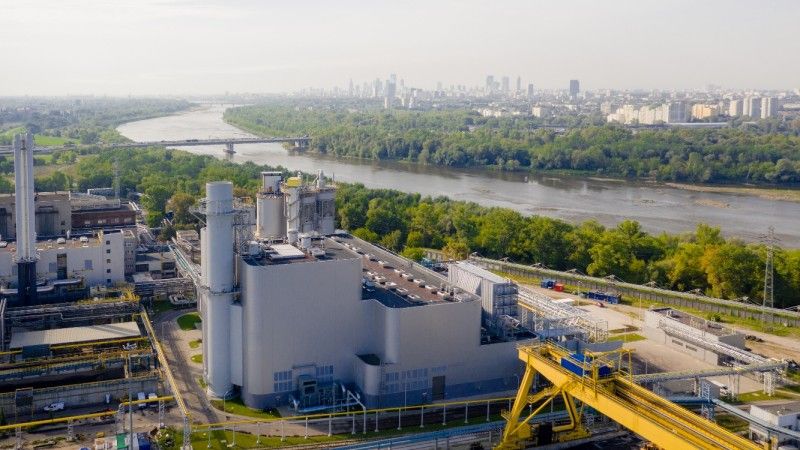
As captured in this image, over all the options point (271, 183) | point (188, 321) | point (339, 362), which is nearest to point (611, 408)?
point (339, 362)

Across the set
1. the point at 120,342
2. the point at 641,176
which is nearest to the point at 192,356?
the point at 120,342

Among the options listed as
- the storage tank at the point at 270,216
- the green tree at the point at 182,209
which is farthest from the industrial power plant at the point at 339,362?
the green tree at the point at 182,209

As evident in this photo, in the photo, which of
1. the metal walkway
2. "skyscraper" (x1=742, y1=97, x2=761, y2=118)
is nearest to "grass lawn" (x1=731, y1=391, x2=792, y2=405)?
the metal walkway

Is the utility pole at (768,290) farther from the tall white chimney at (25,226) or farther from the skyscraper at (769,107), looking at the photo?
the skyscraper at (769,107)

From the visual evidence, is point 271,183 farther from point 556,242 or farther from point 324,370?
point 556,242

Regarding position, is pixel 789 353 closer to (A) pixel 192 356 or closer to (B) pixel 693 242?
(B) pixel 693 242
